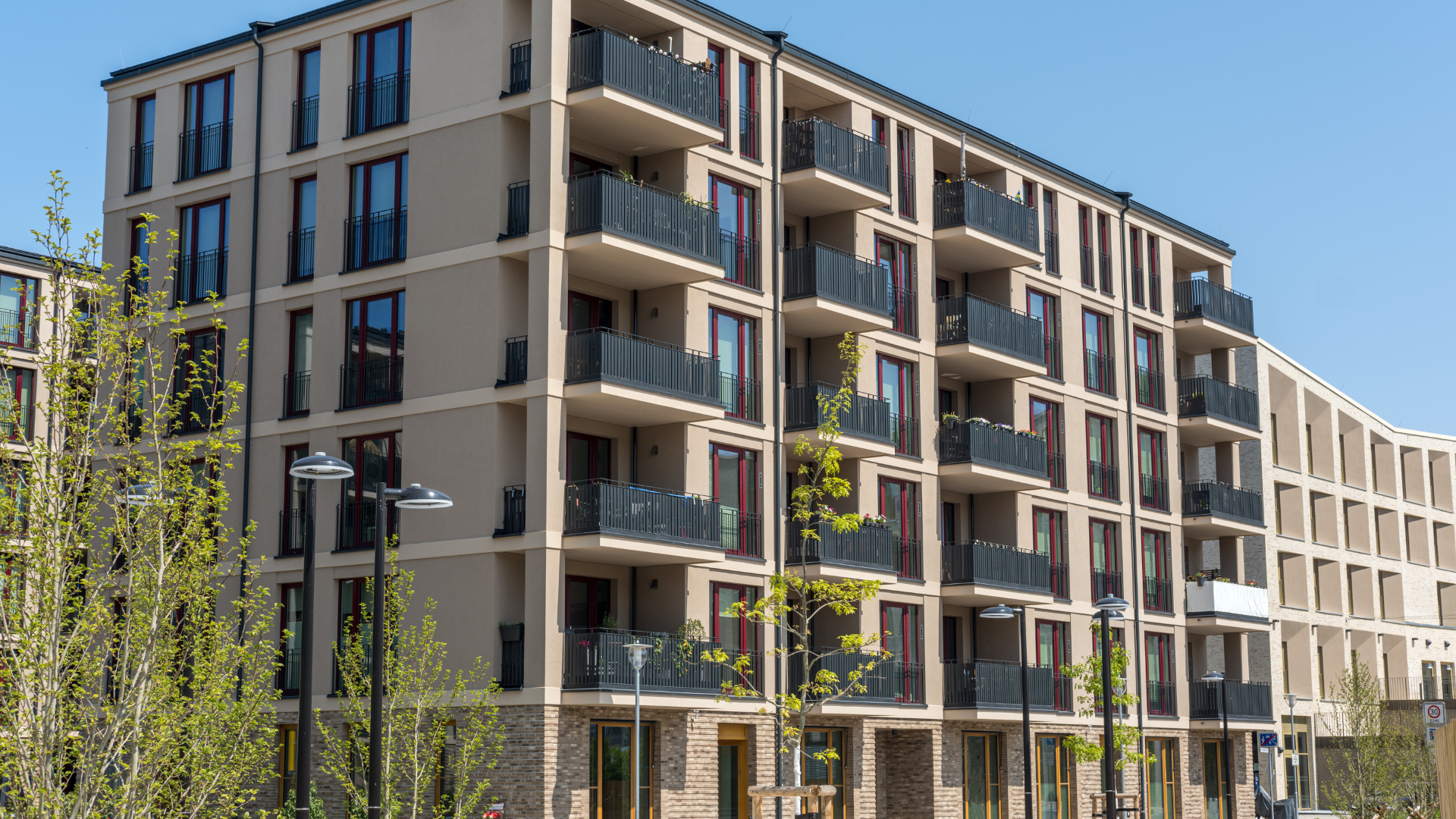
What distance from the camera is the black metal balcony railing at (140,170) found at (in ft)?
133

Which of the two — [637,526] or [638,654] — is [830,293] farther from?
[638,654]

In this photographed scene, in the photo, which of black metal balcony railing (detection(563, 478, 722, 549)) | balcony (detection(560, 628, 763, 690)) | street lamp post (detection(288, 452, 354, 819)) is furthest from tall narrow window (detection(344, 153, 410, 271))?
street lamp post (detection(288, 452, 354, 819))

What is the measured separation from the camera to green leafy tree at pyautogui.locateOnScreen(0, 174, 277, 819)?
15.1 meters

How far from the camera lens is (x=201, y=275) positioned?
39.2 meters

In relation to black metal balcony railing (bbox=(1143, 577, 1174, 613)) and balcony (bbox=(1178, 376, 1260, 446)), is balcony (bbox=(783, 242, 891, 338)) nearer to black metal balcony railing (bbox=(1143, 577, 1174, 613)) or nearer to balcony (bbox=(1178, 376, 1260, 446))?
black metal balcony railing (bbox=(1143, 577, 1174, 613))

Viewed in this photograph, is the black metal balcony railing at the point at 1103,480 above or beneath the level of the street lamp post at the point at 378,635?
above

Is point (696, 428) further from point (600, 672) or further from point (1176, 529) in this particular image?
point (1176, 529)

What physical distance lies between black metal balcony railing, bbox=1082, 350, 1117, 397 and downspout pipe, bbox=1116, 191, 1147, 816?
70cm

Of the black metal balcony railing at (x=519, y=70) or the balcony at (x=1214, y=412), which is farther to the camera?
the balcony at (x=1214, y=412)

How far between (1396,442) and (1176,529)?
26822 millimetres

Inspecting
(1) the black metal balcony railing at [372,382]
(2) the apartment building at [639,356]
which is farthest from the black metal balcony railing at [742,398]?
(1) the black metal balcony railing at [372,382]

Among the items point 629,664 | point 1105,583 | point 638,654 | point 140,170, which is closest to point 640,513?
point 629,664

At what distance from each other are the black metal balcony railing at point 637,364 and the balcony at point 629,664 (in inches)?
194

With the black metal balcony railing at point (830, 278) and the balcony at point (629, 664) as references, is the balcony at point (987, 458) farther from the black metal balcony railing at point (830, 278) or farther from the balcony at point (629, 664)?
the balcony at point (629, 664)
